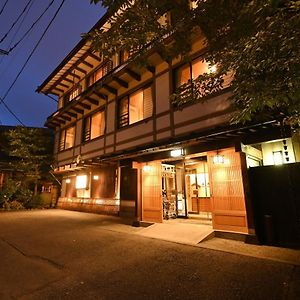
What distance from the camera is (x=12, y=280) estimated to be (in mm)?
4746

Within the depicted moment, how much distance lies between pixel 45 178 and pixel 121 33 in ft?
67.9

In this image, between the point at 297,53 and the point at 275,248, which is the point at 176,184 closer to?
the point at 275,248

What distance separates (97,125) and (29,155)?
26.4 feet

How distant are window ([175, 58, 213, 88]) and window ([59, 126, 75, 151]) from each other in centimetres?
1156

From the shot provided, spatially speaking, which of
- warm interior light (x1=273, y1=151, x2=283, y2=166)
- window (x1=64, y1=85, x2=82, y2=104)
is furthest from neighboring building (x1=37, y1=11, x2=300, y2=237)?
window (x1=64, y1=85, x2=82, y2=104)

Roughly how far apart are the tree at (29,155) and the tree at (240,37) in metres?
18.4

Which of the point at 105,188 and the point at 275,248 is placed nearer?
the point at 275,248

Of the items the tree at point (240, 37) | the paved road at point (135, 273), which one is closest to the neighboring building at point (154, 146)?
the tree at point (240, 37)

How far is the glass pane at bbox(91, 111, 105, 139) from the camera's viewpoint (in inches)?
611

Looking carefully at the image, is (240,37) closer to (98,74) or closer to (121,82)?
(121,82)


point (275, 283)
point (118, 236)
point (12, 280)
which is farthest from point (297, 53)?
point (118, 236)

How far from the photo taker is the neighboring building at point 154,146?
7641mm

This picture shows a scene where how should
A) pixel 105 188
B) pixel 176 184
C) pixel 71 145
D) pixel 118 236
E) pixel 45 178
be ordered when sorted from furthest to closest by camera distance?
pixel 45 178, pixel 71 145, pixel 105 188, pixel 176 184, pixel 118 236

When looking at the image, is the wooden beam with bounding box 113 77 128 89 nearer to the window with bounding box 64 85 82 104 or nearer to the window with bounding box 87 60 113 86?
the window with bounding box 87 60 113 86
